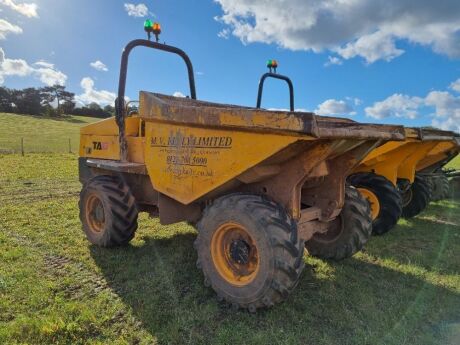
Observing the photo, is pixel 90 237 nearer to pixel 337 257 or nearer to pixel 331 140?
pixel 337 257

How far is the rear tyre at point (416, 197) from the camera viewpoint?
7.54 metres

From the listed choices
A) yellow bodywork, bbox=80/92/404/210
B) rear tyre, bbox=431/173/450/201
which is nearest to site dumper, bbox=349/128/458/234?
rear tyre, bbox=431/173/450/201

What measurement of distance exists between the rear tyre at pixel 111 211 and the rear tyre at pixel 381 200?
3.67 m

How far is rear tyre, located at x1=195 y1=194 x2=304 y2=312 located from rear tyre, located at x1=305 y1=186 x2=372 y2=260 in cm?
148

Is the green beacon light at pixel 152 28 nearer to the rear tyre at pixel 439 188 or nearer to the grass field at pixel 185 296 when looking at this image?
the grass field at pixel 185 296

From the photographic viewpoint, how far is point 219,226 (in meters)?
3.44

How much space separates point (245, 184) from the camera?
3658mm

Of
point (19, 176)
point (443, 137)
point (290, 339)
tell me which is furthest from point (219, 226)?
point (19, 176)

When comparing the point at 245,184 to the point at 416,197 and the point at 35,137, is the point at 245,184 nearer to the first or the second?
the point at 416,197

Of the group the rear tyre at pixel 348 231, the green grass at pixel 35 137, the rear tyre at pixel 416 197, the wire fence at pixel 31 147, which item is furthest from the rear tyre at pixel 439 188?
the green grass at pixel 35 137

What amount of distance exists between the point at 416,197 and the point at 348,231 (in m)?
3.91

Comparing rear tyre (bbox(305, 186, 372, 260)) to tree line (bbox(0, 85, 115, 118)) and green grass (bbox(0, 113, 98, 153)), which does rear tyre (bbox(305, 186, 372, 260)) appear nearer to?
green grass (bbox(0, 113, 98, 153))

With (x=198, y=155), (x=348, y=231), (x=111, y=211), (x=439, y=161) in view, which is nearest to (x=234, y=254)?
(x=198, y=155)

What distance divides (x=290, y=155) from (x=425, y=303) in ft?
6.77
